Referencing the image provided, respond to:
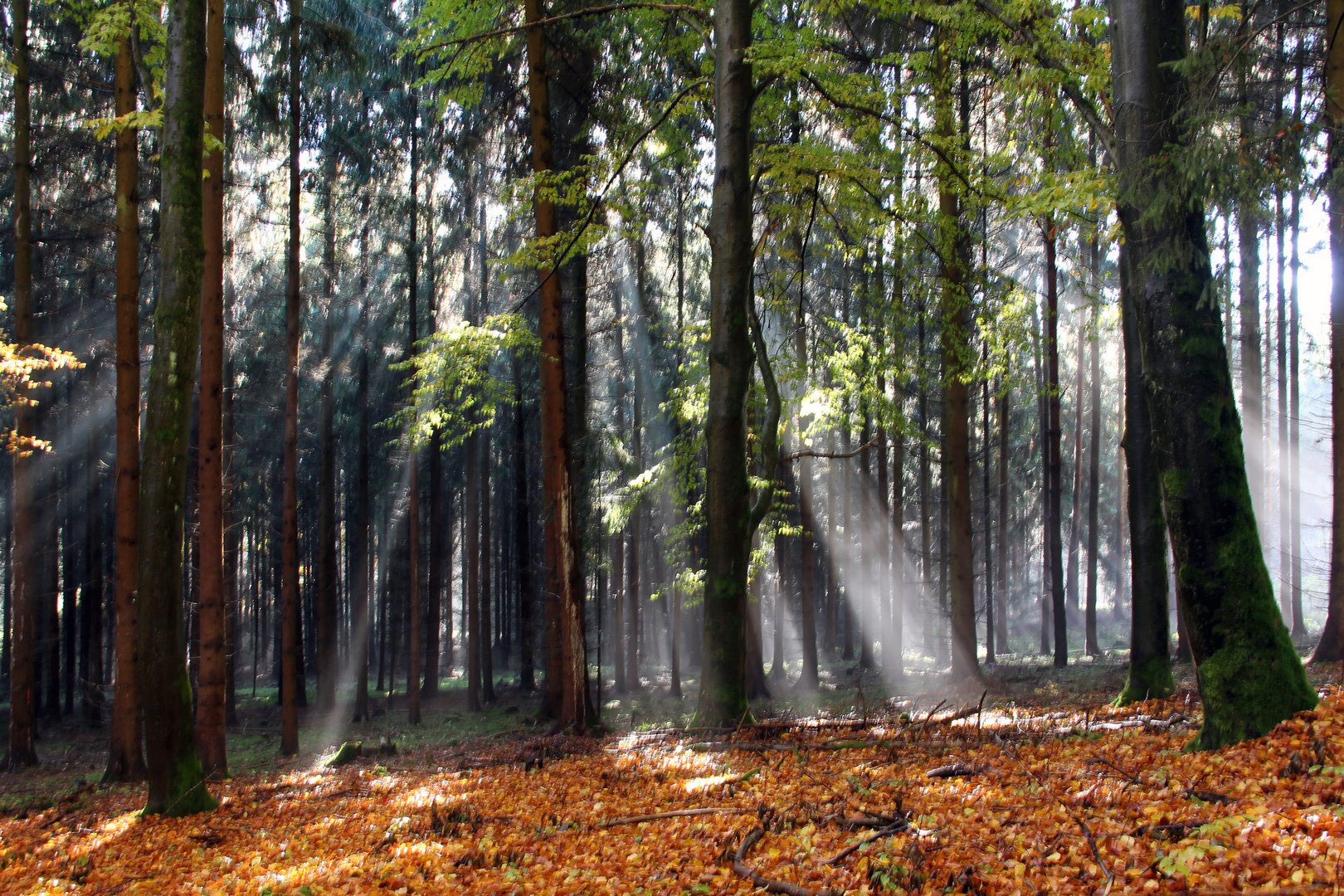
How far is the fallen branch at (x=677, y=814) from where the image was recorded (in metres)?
5.13

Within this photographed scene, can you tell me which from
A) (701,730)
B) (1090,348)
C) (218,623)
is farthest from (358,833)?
(1090,348)

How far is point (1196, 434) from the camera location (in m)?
5.41

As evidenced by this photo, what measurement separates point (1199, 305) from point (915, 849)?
14.1 feet

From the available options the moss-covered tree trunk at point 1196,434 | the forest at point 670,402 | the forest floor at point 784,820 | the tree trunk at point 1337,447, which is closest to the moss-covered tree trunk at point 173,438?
the forest at point 670,402

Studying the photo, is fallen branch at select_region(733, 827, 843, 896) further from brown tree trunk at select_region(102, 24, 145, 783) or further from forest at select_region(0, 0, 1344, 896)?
brown tree trunk at select_region(102, 24, 145, 783)

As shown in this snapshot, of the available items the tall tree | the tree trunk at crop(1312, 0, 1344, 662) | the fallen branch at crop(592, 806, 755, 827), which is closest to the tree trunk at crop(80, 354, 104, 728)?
the tall tree

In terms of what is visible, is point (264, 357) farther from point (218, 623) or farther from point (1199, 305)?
point (1199, 305)

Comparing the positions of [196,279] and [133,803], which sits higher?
[196,279]

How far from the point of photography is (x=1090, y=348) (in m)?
25.5

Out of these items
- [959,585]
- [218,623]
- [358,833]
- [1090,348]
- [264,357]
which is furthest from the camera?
[1090,348]

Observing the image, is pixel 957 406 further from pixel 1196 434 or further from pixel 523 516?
pixel 523 516

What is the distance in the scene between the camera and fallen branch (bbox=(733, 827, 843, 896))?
3.55 metres

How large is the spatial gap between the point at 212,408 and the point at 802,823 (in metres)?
9.58

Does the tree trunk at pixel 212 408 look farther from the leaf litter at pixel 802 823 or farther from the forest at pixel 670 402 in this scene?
the leaf litter at pixel 802 823
